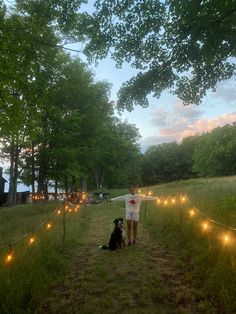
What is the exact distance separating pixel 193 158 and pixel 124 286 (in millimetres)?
93817

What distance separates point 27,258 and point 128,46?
7541 mm

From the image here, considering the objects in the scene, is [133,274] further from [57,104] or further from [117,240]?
[57,104]

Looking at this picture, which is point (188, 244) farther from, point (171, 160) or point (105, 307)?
point (171, 160)

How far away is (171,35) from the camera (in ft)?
34.9

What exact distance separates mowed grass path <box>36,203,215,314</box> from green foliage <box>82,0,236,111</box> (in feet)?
19.3

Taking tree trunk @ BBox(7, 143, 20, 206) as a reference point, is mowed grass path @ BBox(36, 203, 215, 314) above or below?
below

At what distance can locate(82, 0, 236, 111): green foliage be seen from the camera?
362 inches

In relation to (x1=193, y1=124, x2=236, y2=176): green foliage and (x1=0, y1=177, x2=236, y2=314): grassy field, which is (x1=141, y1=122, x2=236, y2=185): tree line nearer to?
(x1=193, y1=124, x2=236, y2=176): green foliage

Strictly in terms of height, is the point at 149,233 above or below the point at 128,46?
below

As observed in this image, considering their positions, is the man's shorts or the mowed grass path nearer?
the mowed grass path

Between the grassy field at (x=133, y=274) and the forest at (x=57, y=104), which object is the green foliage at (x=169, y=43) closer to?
the forest at (x=57, y=104)

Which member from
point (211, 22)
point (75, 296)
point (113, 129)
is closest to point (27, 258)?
point (75, 296)

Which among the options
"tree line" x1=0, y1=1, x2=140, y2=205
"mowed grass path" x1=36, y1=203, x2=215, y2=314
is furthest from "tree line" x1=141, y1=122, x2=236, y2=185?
"mowed grass path" x1=36, y1=203, x2=215, y2=314

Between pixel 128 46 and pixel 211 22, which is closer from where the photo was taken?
pixel 211 22
